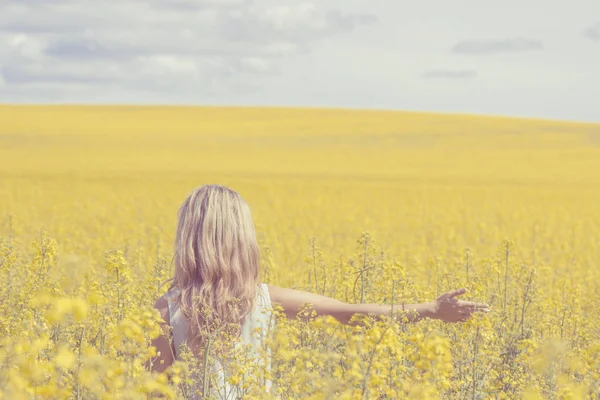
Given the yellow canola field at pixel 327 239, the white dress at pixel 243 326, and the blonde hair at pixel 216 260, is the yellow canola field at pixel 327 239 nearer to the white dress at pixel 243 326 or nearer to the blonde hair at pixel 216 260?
the white dress at pixel 243 326

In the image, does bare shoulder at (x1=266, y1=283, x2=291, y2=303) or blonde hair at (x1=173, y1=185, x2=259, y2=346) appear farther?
bare shoulder at (x1=266, y1=283, x2=291, y2=303)

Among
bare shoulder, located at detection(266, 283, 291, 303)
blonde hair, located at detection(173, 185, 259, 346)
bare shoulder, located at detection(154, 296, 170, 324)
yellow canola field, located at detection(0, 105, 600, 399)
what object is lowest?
yellow canola field, located at detection(0, 105, 600, 399)

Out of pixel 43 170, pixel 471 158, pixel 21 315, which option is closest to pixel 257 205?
pixel 43 170

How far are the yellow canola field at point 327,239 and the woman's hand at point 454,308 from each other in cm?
5

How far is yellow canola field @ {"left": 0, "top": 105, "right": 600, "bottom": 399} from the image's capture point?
2918 mm

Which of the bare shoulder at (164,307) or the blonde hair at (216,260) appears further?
the bare shoulder at (164,307)

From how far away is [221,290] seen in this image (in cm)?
344

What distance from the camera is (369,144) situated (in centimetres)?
5425

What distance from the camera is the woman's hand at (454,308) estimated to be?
350cm

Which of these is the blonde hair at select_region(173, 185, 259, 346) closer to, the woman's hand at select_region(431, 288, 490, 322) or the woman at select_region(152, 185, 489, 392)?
the woman at select_region(152, 185, 489, 392)

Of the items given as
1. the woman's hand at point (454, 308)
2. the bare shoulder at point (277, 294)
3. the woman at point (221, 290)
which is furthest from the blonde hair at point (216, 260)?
the woman's hand at point (454, 308)

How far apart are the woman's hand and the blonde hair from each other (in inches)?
29.7

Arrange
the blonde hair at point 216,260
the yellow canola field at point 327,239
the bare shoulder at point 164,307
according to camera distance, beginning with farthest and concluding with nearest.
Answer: the bare shoulder at point 164,307, the blonde hair at point 216,260, the yellow canola field at point 327,239

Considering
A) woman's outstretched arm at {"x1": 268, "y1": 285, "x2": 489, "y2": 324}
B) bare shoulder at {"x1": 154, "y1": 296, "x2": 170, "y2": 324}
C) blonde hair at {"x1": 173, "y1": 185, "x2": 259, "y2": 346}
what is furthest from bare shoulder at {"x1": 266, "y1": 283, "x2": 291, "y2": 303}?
bare shoulder at {"x1": 154, "y1": 296, "x2": 170, "y2": 324}
